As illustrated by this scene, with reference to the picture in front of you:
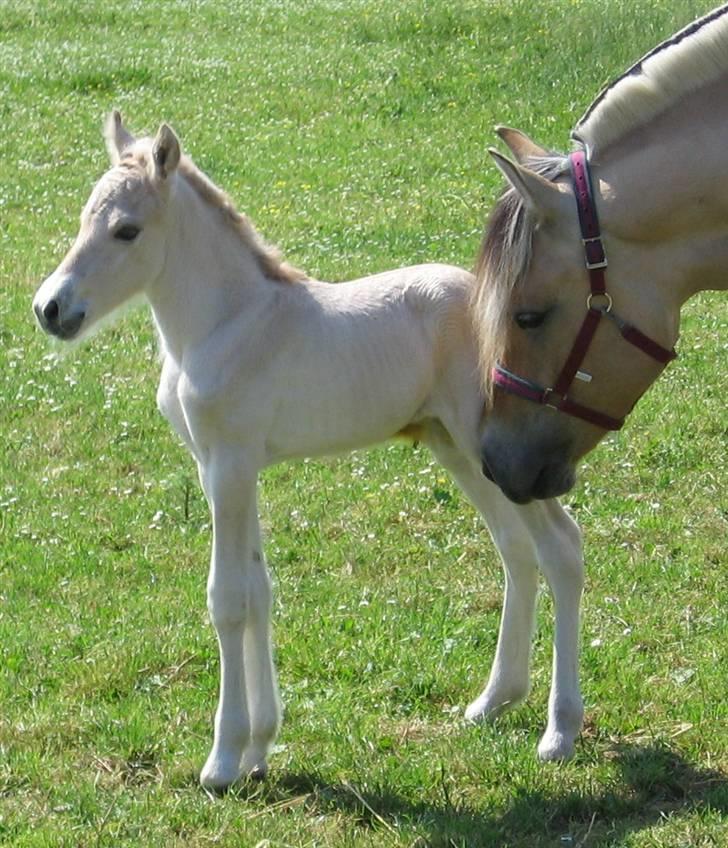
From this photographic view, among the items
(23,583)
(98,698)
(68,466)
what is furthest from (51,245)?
(98,698)

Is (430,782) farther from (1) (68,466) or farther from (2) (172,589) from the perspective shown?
(1) (68,466)

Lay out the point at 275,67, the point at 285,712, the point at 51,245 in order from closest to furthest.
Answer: the point at 285,712
the point at 51,245
the point at 275,67

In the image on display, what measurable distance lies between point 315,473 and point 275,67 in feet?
36.0

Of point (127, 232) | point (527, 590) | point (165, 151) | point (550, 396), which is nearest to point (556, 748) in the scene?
point (527, 590)

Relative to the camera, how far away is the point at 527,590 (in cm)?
498

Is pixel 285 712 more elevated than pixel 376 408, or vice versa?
pixel 376 408

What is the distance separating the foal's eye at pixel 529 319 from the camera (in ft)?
12.4

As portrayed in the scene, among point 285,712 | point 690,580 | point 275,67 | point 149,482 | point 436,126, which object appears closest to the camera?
point 285,712

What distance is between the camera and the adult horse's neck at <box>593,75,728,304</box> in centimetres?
371

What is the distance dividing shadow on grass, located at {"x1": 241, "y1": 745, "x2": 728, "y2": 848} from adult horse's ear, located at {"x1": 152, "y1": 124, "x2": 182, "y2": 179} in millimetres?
1892

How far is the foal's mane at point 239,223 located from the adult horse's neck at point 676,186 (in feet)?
4.42

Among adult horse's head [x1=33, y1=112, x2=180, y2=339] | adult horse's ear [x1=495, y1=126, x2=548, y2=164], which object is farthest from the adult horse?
adult horse's head [x1=33, y1=112, x2=180, y2=339]

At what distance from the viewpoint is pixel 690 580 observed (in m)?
6.06

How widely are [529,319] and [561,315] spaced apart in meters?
0.08
